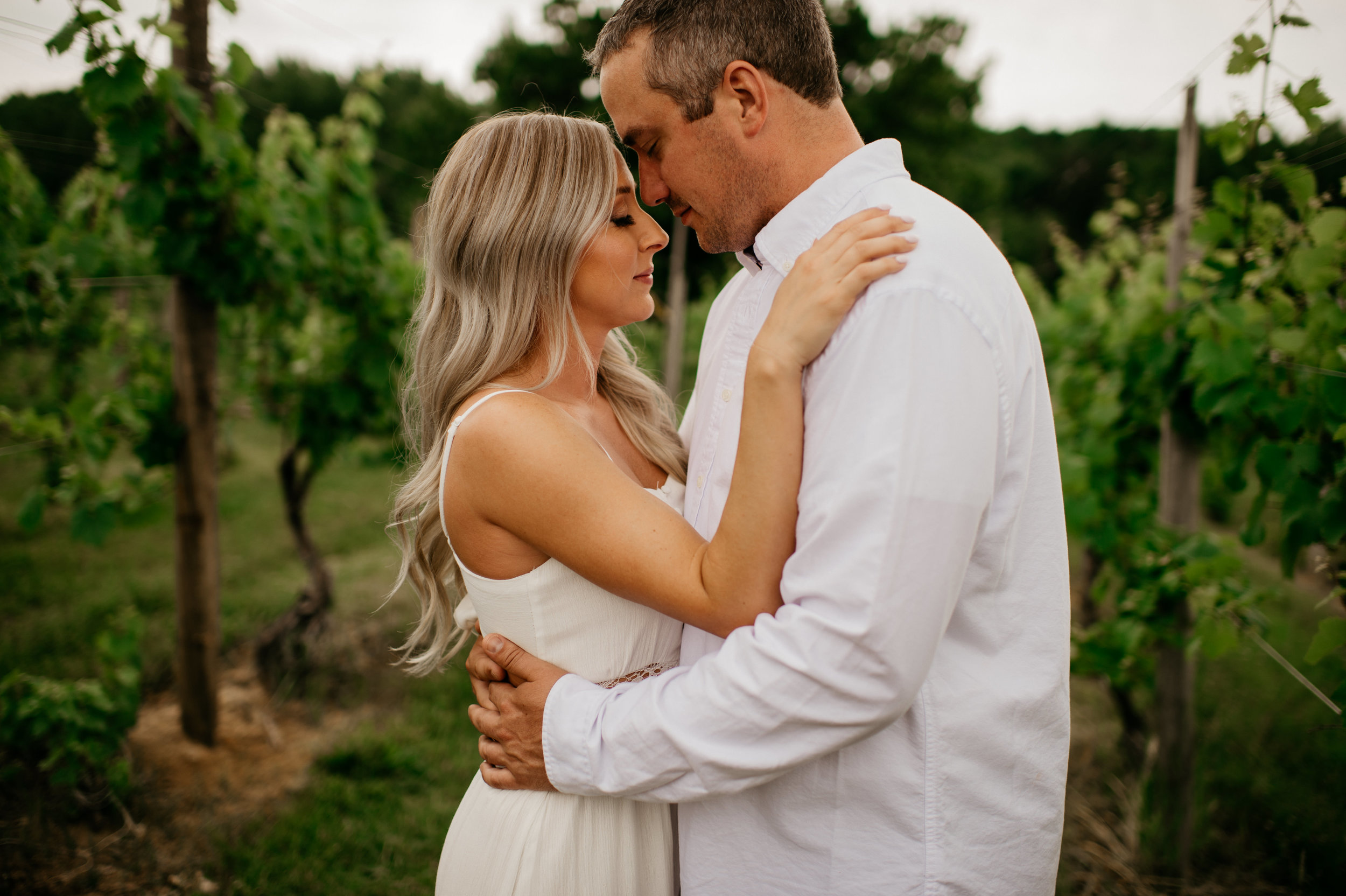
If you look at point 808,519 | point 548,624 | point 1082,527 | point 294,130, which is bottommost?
point 1082,527

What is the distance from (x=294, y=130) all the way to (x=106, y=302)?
3.10m

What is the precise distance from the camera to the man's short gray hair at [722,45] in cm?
142

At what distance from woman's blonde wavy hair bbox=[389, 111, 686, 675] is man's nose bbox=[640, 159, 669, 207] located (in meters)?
0.13

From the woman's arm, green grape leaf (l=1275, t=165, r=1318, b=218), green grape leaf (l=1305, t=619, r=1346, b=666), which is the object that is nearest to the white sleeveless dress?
the woman's arm

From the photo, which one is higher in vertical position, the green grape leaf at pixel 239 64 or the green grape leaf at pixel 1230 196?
the green grape leaf at pixel 239 64

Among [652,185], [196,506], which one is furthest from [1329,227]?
[196,506]

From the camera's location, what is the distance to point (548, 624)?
61.9 inches

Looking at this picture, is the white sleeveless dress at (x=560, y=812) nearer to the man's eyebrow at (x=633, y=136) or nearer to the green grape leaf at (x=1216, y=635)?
the man's eyebrow at (x=633, y=136)

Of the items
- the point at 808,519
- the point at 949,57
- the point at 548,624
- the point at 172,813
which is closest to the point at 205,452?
the point at 172,813

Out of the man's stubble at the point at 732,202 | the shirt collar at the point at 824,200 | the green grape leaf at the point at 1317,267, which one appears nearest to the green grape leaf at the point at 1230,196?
the green grape leaf at the point at 1317,267

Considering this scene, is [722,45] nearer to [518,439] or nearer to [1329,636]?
[518,439]

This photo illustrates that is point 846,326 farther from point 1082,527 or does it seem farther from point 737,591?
point 1082,527

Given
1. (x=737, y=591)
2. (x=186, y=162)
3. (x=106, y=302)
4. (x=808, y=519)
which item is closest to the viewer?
(x=808, y=519)

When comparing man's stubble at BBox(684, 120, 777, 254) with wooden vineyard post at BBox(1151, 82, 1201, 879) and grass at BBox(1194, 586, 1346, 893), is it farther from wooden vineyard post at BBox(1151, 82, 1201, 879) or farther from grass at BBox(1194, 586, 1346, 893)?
wooden vineyard post at BBox(1151, 82, 1201, 879)
